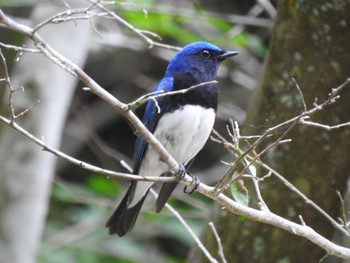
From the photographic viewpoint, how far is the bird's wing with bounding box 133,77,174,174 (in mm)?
3816

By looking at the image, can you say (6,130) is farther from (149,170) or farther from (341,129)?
(341,129)

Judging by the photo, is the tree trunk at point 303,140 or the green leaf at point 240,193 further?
the tree trunk at point 303,140

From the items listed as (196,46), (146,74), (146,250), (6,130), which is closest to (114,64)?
(146,74)

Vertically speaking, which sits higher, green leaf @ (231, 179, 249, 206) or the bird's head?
the bird's head

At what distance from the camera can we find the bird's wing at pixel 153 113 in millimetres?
3816

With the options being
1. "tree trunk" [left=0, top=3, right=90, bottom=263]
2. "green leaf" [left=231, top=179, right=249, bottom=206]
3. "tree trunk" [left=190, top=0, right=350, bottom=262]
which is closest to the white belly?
"tree trunk" [left=190, top=0, right=350, bottom=262]

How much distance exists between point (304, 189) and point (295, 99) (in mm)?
435

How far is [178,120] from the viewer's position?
12.4 feet

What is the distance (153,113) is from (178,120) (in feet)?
0.63

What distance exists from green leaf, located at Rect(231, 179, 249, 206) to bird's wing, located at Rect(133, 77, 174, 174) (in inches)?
31.1

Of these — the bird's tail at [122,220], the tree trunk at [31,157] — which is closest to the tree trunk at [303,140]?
the bird's tail at [122,220]

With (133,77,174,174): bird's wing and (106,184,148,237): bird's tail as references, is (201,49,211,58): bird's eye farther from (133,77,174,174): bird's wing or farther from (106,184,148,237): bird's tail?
(106,184,148,237): bird's tail

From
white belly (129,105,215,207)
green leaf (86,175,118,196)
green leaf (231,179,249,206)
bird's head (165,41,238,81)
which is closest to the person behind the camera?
green leaf (231,179,249,206)

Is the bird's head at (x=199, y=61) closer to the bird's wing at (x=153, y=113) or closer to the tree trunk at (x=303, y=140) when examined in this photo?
the bird's wing at (x=153, y=113)
